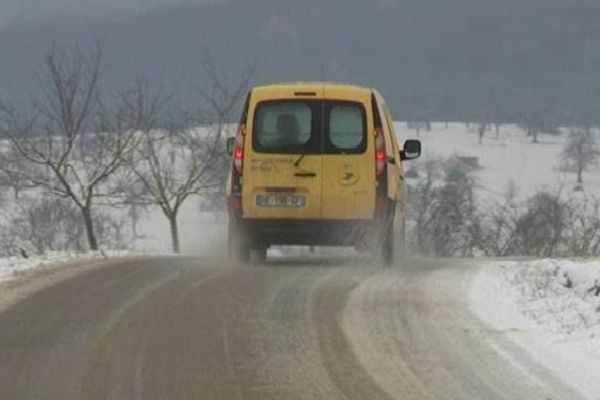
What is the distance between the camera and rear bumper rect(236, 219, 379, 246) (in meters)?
13.8

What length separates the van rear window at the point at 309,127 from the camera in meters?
13.8

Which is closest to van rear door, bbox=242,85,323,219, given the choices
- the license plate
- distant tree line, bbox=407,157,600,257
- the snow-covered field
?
the license plate

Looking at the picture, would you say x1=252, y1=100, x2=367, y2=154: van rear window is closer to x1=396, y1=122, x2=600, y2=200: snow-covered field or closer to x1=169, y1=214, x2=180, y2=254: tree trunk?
x1=169, y1=214, x2=180, y2=254: tree trunk

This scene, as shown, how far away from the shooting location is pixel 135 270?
12.7 m

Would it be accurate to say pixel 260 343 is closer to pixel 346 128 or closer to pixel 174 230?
pixel 346 128

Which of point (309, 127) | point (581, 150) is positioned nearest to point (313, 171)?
point (309, 127)

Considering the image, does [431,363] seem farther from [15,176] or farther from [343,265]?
[15,176]

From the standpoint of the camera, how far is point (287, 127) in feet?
45.7

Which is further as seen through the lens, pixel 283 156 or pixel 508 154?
pixel 508 154

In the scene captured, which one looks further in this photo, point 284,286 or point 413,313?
point 284,286

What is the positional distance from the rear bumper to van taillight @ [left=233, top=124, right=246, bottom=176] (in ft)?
2.04

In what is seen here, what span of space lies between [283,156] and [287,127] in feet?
1.22

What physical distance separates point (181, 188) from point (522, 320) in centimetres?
3900

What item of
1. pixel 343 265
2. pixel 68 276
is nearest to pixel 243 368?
pixel 68 276
